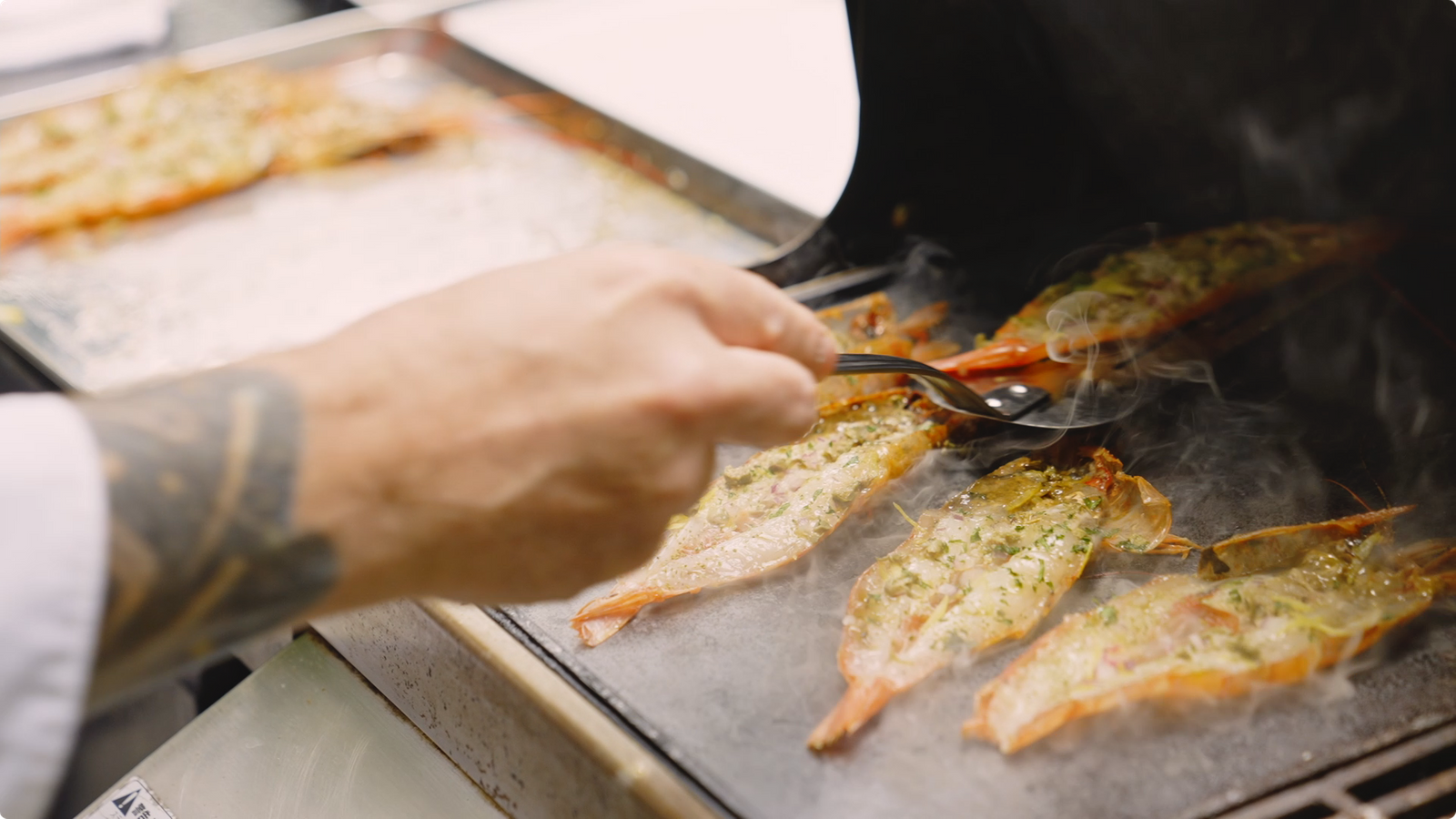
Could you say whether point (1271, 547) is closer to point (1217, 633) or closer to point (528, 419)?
point (1217, 633)

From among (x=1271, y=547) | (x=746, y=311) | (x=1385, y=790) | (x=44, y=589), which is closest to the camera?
(x=44, y=589)

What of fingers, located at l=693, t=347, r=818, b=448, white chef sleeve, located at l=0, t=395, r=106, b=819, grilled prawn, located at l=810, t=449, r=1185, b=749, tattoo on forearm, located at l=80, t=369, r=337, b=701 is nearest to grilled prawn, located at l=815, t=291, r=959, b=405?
grilled prawn, located at l=810, t=449, r=1185, b=749

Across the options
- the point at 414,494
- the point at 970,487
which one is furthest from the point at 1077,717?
the point at 414,494

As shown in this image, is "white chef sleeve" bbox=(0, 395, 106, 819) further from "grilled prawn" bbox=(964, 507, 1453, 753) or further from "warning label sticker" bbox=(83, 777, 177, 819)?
"grilled prawn" bbox=(964, 507, 1453, 753)

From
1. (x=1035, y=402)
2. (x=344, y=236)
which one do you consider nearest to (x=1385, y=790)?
(x=1035, y=402)

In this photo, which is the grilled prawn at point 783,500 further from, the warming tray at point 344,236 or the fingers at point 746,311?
the warming tray at point 344,236

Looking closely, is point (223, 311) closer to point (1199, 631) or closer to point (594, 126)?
point (594, 126)
